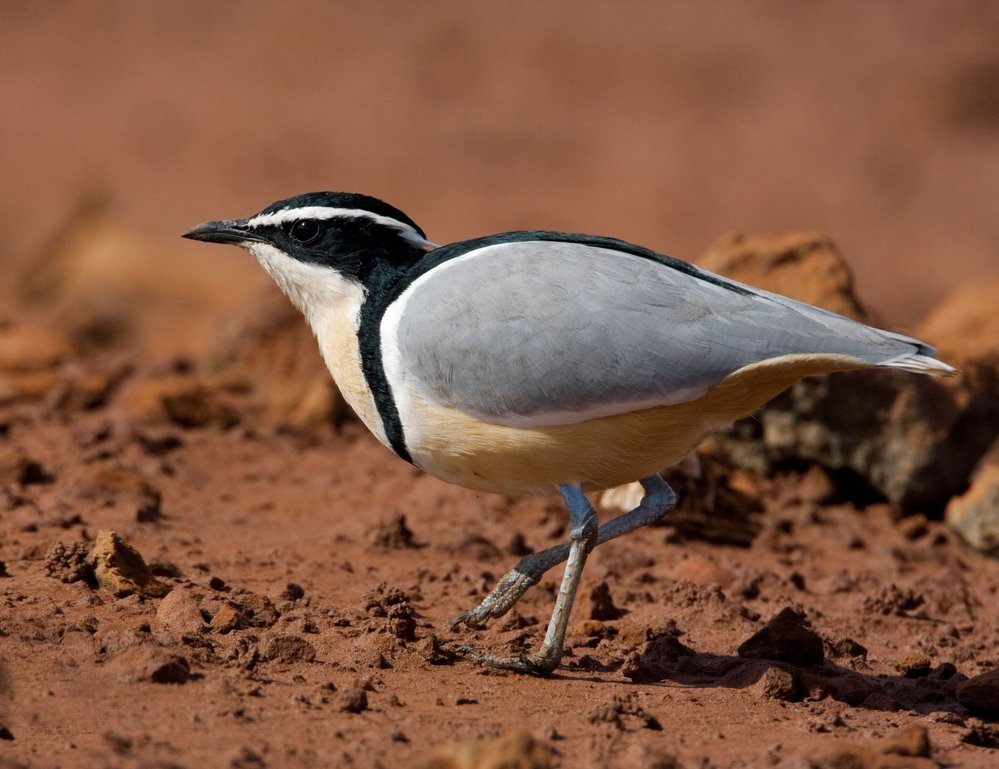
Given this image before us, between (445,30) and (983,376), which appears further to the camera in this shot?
(445,30)

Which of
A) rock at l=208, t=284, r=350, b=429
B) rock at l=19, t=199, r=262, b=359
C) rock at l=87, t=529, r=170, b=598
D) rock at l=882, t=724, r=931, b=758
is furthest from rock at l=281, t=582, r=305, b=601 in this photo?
rock at l=19, t=199, r=262, b=359

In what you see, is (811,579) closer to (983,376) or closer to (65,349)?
(983,376)

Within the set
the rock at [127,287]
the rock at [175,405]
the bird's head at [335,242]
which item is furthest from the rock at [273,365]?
the bird's head at [335,242]

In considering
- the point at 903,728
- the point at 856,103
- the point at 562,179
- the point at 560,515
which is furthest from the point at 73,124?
the point at 903,728

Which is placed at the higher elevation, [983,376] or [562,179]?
[562,179]

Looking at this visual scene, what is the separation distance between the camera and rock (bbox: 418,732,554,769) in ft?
15.4

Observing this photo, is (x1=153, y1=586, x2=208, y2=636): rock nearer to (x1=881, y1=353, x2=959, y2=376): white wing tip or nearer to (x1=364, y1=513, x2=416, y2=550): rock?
(x1=364, y1=513, x2=416, y2=550): rock

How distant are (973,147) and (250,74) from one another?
12633 millimetres

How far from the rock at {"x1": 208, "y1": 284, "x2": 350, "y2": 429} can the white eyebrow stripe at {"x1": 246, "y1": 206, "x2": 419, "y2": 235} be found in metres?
4.15

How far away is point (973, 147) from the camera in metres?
22.8

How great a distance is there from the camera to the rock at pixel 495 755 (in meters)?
4.69

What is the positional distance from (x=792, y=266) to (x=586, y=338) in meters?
3.92

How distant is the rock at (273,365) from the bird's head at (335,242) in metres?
4.09

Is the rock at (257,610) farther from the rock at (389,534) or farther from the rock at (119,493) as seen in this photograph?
the rock at (119,493)
